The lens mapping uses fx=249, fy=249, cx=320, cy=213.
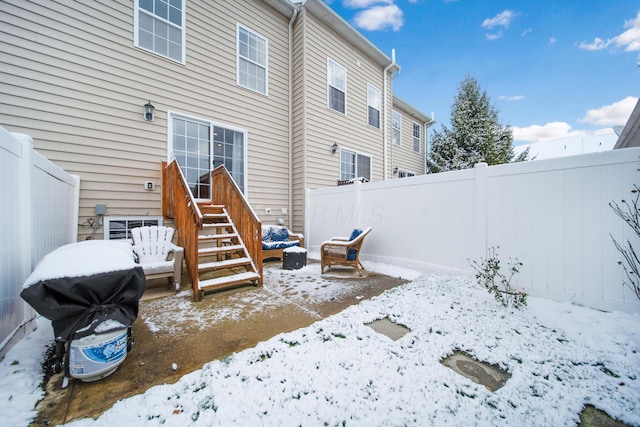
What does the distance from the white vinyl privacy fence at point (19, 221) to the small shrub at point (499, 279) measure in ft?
15.0

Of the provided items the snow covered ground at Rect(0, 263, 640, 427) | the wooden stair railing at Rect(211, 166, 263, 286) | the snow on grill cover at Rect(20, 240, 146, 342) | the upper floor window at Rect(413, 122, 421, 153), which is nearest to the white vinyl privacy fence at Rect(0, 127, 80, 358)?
the snow covered ground at Rect(0, 263, 640, 427)

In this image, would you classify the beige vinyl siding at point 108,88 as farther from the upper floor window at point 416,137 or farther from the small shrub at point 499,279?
the upper floor window at point 416,137

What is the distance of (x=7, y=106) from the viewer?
3.59 m

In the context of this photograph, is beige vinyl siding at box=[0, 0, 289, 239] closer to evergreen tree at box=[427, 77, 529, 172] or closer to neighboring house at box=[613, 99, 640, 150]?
neighboring house at box=[613, 99, 640, 150]

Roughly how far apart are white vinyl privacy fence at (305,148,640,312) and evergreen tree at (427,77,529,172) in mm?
7471

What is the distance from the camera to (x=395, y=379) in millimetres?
1700

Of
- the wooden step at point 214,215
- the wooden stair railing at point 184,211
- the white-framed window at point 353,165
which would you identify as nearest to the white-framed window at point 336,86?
the white-framed window at point 353,165

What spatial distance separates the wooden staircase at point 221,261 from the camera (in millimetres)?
3559

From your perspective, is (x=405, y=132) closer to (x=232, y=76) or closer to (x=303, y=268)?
(x=232, y=76)

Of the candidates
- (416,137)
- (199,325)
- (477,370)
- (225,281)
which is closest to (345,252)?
(225,281)

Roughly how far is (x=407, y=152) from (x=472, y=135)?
2687 millimetres

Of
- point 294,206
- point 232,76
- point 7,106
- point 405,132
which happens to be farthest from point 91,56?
point 405,132

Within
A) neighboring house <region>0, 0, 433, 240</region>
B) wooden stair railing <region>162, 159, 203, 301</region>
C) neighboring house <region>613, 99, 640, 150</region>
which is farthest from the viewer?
neighboring house <region>0, 0, 433, 240</region>

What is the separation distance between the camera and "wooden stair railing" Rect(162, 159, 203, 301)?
10.9 feet
